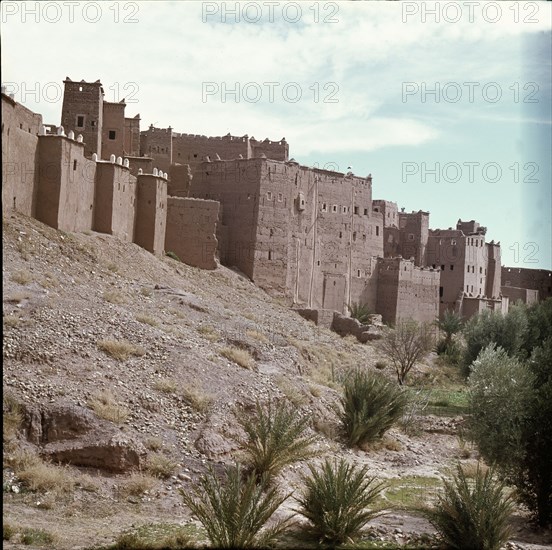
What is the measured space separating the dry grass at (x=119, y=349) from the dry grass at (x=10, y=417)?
8.02ft

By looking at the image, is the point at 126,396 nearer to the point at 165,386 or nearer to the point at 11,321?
the point at 165,386

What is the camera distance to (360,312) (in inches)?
1454

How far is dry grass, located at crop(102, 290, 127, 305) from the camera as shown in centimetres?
1702

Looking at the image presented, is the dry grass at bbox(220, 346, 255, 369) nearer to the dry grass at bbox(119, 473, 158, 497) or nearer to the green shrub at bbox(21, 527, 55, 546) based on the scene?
the dry grass at bbox(119, 473, 158, 497)

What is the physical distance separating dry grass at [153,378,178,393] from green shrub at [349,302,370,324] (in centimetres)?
2322

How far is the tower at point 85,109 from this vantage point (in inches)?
1096

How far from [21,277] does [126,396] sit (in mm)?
4108

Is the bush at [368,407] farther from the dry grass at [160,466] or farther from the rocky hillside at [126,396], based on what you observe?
the dry grass at [160,466]

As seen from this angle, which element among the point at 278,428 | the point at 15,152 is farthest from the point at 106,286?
the point at 278,428

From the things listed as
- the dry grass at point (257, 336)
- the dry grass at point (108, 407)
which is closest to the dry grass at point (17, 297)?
the dry grass at point (108, 407)

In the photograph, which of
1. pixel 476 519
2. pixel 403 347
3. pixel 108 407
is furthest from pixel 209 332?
pixel 403 347

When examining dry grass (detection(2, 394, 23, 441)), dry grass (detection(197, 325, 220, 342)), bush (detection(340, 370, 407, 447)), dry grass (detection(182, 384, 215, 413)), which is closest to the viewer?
dry grass (detection(2, 394, 23, 441))

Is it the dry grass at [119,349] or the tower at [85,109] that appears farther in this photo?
the tower at [85,109]

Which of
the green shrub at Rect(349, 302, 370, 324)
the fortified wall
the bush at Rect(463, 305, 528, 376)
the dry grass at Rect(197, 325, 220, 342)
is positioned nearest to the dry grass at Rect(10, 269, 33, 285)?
the fortified wall
